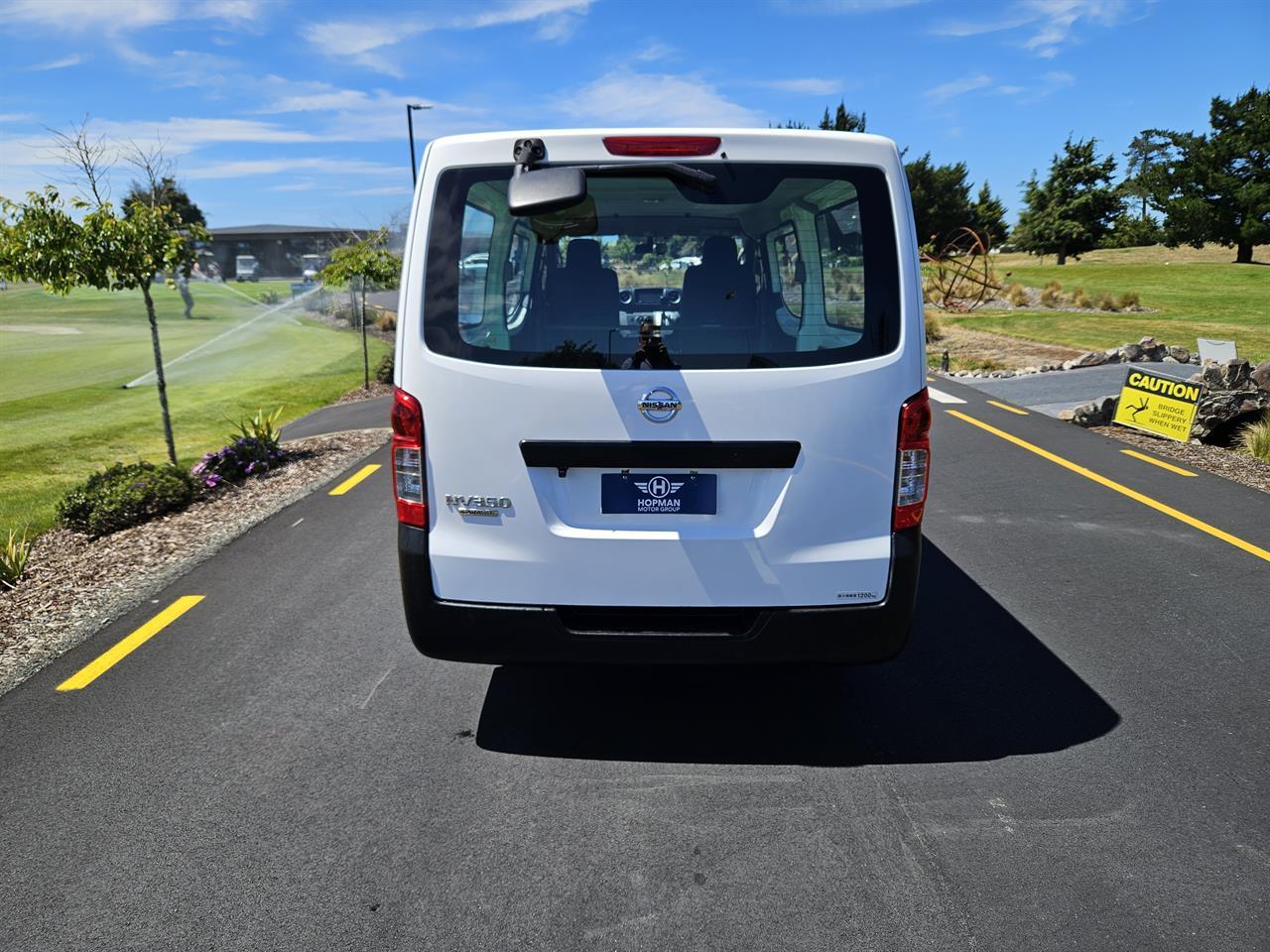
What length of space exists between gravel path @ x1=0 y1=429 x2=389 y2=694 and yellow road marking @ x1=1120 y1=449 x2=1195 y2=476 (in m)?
8.15

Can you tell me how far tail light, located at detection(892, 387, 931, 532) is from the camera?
3277 millimetres

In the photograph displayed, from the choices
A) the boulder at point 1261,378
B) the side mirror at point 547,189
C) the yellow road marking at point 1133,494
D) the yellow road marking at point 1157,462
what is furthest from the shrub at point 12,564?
the boulder at point 1261,378

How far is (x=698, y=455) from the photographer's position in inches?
126

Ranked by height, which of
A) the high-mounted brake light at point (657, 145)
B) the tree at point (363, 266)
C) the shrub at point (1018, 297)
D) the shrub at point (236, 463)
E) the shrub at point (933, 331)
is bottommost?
the shrub at point (933, 331)

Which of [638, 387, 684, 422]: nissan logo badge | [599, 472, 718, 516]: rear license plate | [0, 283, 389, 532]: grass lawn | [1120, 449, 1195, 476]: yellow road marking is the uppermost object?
[638, 387, 684, 422]: nissan logo badge

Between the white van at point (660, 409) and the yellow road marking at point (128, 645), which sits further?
the yellow road marking at point (128, 645)

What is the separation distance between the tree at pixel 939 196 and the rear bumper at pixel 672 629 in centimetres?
6719

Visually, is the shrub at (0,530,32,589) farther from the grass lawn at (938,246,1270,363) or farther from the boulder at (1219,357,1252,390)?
the grass lawn at (938,246,1270,363)

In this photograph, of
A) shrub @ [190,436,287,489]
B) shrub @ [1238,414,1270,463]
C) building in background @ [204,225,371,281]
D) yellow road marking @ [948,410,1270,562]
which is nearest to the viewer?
yellow road marking @ [948,410,1270,562]

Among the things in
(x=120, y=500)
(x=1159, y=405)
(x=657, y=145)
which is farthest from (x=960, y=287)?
(x=657, y=145)

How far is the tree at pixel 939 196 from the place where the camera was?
66438mm

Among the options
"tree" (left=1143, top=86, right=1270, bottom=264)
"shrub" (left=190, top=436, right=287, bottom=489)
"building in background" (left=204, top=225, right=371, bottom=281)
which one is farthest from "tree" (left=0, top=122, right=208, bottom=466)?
"building in background" (left=204, top=225, right=371, bottom=281)

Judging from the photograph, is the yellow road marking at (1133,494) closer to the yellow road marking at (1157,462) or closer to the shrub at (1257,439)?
the yellow road marking at (1157,462)

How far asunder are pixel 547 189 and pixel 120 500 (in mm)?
5986
